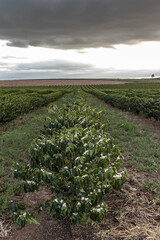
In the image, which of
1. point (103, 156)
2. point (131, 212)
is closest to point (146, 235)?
point (131, 212)

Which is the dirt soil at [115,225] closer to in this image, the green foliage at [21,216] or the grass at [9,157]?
the grass at [9,157]

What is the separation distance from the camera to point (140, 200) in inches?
146

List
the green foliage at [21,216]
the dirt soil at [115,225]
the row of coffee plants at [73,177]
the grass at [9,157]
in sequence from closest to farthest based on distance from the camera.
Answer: the green foliage at [21,216], the row of coffee plants at [73,177], the dirt soil at [115,225], the grass at [9,157]

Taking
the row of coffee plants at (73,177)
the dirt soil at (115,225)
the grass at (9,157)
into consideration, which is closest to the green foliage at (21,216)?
the row of coffee plants at (73,177)

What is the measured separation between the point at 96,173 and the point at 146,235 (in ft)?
4.41

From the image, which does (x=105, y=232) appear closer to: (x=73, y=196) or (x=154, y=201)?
(x=73, y=196)

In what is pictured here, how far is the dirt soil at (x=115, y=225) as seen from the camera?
9.43 feet

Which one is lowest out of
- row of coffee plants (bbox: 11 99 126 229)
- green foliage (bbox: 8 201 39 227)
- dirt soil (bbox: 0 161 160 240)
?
dirt soil (bbox: 0 161 160 240)

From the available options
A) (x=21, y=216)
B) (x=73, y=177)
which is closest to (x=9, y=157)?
(x=21, y=216)

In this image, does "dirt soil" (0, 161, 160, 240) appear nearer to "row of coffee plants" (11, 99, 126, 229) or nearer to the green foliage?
"row of coffee plants" (11, 99, 126, 229)

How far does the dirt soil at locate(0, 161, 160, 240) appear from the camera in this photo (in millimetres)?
2875

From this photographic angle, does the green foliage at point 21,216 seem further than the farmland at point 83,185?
No

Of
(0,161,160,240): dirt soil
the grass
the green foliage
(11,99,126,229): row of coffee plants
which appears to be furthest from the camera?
the grass

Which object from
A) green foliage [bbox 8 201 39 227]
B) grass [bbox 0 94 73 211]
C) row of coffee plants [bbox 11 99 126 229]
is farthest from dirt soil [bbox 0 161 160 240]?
green foliage [bbox 8 201 39 227]
